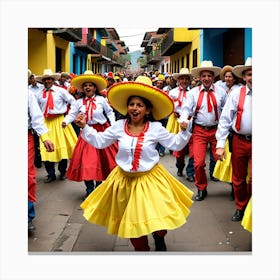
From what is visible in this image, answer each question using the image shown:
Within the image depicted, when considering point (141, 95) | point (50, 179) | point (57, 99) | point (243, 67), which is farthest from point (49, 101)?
point (141, 95)

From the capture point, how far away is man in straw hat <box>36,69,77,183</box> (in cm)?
788

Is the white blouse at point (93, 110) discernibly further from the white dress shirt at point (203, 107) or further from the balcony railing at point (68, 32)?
the white dress shirt at point (203, 107)

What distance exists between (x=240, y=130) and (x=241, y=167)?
47 centimetres

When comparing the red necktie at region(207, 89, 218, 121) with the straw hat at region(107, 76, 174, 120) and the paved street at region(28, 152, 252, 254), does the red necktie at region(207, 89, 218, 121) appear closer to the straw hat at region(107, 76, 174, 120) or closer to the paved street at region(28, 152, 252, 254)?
the paved street at region(28, 152, 252, 254)

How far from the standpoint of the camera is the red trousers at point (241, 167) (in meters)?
5.29

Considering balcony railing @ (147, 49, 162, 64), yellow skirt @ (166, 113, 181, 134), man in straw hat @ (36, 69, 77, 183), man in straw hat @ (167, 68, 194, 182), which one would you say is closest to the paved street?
man in straw hat @ (36, 69, 77, 183)

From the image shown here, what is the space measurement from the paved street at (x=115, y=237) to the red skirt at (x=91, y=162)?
16.2 inches

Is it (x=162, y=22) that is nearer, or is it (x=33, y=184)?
(x=162, y=22)

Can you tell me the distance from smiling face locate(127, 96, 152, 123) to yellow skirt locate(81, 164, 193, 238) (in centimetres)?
50
